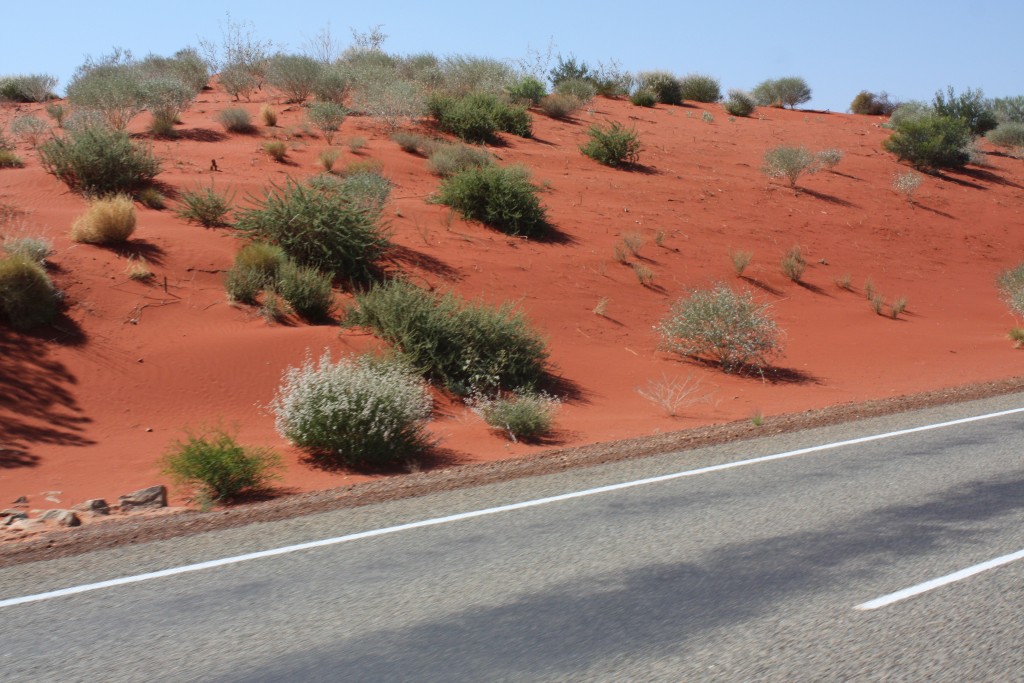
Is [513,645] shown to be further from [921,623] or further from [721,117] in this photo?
[721,117]

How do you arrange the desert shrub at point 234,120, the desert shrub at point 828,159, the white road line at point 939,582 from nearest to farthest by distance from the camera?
the white road line at point 939,582, the desert shrub at point 234,120, the desert shrub at point 828,159

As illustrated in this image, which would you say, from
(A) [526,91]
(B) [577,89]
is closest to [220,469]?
(A) [526,91]

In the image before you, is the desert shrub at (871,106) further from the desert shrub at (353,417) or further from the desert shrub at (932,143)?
the desert shrub at (353,417)

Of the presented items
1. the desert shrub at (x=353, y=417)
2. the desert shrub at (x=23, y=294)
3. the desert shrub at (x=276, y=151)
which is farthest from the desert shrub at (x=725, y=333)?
the desert shrub at (x=276, y=151)

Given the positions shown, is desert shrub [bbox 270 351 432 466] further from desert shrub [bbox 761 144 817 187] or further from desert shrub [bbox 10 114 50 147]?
desert shrub [bbox 761 144 817 187]

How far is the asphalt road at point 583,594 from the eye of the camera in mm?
5270

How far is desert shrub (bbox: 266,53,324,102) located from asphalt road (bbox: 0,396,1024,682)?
3150 cm

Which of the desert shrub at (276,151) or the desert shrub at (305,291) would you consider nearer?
the desert shrub at (305,291)

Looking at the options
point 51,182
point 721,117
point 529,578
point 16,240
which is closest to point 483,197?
point 51,182

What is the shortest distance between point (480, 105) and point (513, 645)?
31.6 metres

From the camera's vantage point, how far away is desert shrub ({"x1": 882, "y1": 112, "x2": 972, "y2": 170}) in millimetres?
44000

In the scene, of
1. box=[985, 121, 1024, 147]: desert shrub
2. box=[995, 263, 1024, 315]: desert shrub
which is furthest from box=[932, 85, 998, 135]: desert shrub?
box=[995, 263, 1024, 315]: desert shrub

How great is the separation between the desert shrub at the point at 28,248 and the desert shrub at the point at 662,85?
42005 mm

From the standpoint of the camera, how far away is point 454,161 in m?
29.4
